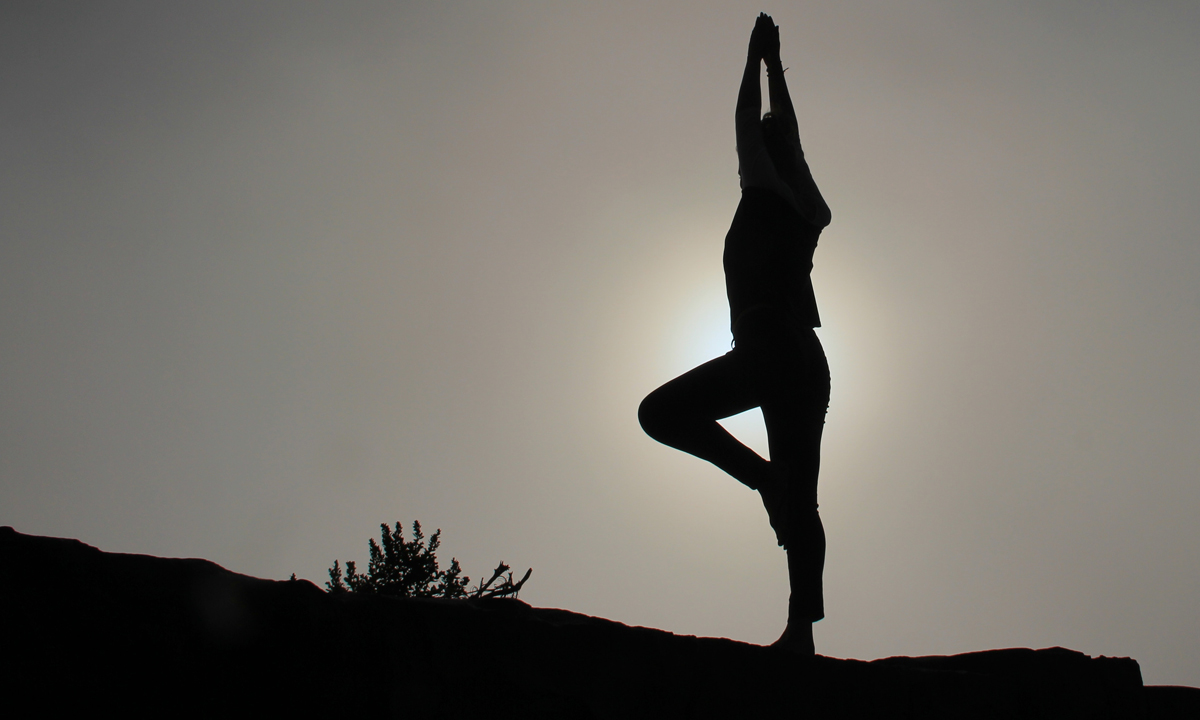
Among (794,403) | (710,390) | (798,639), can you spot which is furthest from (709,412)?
(798,639)

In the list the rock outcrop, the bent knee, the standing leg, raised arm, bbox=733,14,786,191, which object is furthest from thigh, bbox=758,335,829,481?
the rock outcrop

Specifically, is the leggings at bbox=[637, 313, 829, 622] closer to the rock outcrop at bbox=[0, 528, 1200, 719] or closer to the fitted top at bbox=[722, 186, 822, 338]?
the fitted top at bbox=[722, 186, 822, 338]

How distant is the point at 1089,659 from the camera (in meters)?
2.10

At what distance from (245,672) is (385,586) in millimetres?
10648

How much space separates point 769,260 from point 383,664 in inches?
75.6

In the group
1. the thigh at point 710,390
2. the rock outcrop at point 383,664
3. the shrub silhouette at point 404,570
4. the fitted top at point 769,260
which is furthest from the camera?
the shrub silhouette at point 404,570

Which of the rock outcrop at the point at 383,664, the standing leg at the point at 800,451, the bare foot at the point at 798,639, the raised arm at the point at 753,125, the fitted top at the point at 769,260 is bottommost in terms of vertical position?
the rock outcrop at the point at 383,664

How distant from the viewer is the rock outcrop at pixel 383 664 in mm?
1304

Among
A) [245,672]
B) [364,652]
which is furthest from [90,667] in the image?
[364,652]

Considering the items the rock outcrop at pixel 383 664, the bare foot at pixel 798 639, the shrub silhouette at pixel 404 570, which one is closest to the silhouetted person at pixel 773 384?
the bare foot at pixel 798 639

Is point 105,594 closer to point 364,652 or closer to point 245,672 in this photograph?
point 245,672

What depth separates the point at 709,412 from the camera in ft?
8.39

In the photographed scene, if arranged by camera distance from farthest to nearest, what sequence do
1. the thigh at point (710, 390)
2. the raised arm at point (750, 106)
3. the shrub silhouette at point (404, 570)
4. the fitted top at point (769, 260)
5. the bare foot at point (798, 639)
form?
the shrub silhouette at point (404, 570), the raised arm at point (750, 106), the fitted top at point (769, 260), the thigh at point (710, 390), the bare foot at point (798, 639)

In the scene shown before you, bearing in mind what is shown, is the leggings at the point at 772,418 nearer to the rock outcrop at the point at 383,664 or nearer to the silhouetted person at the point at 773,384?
the silhouetted person at the point at 773,384
